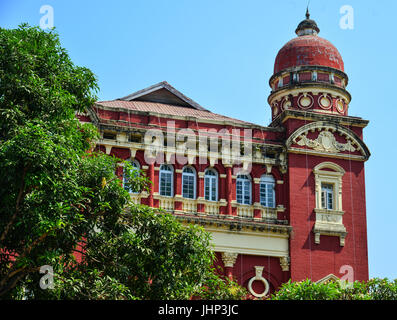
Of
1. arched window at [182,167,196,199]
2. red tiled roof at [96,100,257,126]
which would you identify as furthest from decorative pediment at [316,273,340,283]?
red tiled roof at [96,100,257,126]

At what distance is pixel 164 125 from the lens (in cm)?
3055

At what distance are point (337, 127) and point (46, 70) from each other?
1586 cm

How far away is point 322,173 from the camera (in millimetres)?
31375

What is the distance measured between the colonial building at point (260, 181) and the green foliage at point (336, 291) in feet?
23.2

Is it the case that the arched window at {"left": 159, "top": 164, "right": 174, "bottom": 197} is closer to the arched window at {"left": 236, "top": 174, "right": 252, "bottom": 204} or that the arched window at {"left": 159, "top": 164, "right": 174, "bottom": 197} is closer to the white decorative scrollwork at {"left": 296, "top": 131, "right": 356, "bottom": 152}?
the arched window at {"left": 236, "top": 174, "right": 252, "bottom": 204}

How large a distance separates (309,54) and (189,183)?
9.42 m

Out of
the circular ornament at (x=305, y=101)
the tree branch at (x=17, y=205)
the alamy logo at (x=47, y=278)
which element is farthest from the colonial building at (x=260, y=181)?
the tree branch at (x=17, y=205)

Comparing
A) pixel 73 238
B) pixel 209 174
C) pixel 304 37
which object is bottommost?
pixel 73 238

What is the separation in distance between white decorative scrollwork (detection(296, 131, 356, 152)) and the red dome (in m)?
4.23

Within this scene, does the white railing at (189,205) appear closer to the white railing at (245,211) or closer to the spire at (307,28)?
the white railing at (245,211)

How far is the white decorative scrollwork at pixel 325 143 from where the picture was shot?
3147cm

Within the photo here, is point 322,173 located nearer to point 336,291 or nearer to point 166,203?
point 166,203
